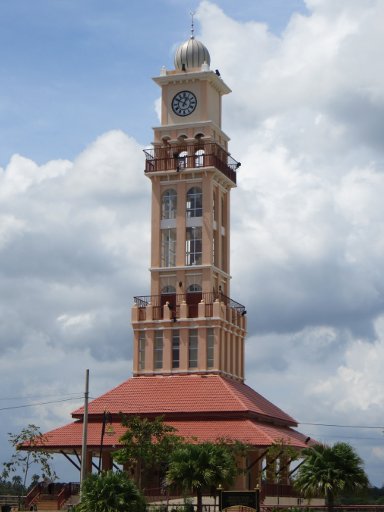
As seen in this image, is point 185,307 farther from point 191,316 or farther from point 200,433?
point 200,433

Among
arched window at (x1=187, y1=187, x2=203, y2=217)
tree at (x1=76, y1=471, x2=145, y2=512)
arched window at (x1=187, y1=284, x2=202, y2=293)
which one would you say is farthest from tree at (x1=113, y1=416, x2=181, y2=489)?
arched window at (x1=187, y1=187, x2=203, y2=217)

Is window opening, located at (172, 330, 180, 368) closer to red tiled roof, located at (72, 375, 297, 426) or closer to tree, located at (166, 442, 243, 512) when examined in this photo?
red tiled roof, located at (72, 375, 297, 426)

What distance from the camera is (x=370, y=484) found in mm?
57781

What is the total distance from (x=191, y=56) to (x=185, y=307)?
2115cm

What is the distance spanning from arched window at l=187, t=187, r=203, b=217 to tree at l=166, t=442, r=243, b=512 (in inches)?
1204

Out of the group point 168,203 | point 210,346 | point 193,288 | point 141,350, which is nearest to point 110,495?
point 210,346

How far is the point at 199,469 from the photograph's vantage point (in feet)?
191

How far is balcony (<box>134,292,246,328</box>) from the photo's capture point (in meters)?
82.9

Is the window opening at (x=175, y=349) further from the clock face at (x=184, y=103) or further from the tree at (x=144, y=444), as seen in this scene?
the clock face at (x=184, y=103)

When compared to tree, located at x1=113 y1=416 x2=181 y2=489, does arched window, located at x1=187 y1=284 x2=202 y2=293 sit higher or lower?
higher

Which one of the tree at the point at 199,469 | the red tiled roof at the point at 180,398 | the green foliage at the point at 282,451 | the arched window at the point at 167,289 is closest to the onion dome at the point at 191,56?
the arched window at the point at 167,289

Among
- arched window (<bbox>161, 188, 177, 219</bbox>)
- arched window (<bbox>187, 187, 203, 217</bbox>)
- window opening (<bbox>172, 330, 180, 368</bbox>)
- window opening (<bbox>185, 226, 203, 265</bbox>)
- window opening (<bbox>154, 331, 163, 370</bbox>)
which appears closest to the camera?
window opening (<bbox>172, 330, 180, 368</bbox>)

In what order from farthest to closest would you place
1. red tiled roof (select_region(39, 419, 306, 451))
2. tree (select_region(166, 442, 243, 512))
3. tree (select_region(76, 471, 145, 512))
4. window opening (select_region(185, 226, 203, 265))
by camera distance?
window opening (select_region(185, 226, 203, 265))
red tiled roof (select_region(39, 419, 306, 451))
tree (select_region(166, 442, 243, 512))
tree (select_region(76, 471, 145, 512))

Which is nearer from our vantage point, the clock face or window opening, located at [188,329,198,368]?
window opening, located at [188,329,198,368]
